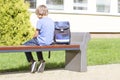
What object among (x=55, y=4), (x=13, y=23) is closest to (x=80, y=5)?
(x=55, y=4)

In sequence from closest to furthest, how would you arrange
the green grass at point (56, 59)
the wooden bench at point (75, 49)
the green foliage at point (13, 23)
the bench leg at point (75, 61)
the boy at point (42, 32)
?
the wooden bench at point (75, 49) → the boy at point (42, 32) → the bench leg at point (75, 61) → the green grass at point (56, 59) → the green foliage at point (13, 23)

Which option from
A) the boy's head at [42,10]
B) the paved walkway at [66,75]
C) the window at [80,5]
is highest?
the boy's head at [42,10]

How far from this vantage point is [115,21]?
21.9m

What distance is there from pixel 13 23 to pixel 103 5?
8.93 meters

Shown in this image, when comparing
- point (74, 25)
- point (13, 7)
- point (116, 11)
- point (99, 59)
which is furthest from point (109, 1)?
point (99, 59)

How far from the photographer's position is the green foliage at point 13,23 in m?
13.9

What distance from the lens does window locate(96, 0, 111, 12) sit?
71.4 feet

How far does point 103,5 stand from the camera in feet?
72.3

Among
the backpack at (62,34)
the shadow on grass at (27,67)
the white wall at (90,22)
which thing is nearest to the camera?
the backpack at (62,34)

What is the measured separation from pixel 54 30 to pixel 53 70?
986 millimetres

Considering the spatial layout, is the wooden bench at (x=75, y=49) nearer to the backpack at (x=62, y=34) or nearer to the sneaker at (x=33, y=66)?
the backpack at (x=62, y=34)

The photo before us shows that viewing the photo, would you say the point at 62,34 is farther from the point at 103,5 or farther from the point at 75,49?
the point at 103,5

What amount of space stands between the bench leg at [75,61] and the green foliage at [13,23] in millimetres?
3978

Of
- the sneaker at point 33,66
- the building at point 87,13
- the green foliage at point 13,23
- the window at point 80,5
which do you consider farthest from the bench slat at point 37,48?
the window at point 80,5
